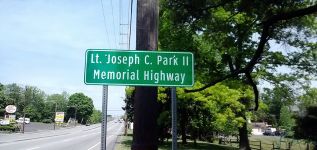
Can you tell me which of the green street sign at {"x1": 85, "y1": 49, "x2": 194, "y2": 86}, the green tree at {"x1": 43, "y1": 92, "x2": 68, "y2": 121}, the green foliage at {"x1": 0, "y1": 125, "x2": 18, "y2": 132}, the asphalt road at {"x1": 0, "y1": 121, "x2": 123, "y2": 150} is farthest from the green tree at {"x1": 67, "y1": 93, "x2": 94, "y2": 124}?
the green street sign at {"x1": 85, "y1": 49, "x2": 194, "y2": 86}

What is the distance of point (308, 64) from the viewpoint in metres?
28.2

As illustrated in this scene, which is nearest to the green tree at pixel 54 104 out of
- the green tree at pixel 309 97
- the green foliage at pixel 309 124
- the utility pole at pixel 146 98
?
the green tree at pixel 309 97

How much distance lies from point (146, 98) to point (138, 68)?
23.6 inches

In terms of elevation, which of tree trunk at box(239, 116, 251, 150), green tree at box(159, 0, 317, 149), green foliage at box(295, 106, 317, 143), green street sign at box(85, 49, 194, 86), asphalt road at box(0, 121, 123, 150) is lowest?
asphalt road at box(0, 121, 123, 150)

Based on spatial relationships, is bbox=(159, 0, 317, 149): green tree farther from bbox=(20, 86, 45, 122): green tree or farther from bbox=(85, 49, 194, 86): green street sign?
bbox=(20, 86, 45, 122): green tree

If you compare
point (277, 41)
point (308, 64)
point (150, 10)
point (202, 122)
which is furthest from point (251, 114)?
point (150, 10)

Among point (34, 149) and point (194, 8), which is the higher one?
point (194, 8)

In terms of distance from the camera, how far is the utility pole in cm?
571

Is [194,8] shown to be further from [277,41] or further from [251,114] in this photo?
[251,114]

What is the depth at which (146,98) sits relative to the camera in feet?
19.0

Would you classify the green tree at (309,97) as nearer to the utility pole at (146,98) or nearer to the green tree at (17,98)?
the utility pole at (146,98)

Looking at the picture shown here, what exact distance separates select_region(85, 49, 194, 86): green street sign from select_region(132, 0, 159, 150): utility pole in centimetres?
50

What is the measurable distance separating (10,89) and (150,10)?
181 meters

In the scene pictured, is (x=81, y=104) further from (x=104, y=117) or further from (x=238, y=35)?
(x=104, y=117)
